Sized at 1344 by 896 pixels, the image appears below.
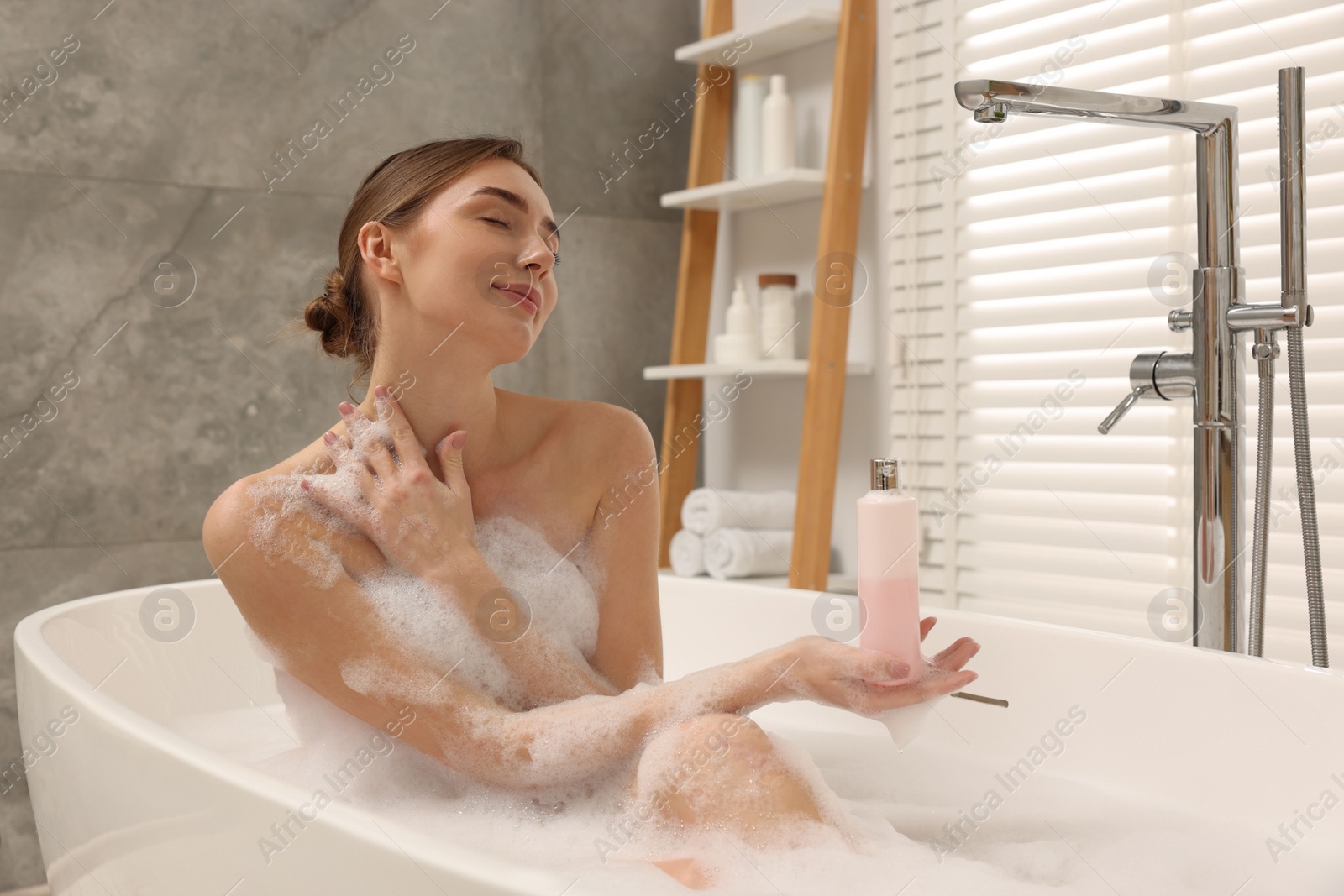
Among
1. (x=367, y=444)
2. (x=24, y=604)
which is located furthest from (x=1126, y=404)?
(x=24, y=604)

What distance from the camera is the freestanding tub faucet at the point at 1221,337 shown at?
124 centimetres

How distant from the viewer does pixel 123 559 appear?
2178mm

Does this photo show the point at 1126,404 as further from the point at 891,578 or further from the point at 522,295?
the point at 522,295

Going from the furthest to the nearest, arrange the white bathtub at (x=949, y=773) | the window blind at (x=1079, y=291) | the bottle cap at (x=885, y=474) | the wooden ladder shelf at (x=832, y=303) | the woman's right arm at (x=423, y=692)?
the wooden ladder shelf at (x=832, y=303), the window blind at (x=1079, y=291), the woman's right arm at (x=423, y=692), the bottle cap at (x=885, y=474), the white bathtub at (x=949, y=773)

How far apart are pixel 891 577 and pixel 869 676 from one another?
0.08 m

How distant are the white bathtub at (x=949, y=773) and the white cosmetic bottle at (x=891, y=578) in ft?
0.58

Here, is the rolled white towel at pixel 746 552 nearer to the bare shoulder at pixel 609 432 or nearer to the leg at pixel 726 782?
the bare shoulder at pixel 609 432

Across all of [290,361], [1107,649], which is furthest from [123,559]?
[1107,649]

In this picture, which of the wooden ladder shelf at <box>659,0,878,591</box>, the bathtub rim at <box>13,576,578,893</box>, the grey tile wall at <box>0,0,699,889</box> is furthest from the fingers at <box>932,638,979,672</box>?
the grey tile wall at <box>0,0,699,889</box>

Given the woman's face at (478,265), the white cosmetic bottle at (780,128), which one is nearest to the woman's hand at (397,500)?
the woman's face at (478,265)

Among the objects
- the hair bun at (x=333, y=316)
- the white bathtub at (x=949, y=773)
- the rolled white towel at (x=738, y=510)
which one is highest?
the hair bun at (x=333, y=316)

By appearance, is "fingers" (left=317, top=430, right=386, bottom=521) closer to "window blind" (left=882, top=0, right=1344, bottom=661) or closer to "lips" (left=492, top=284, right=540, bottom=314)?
"lips" (left=492, top=284, right=540, bottom=314)

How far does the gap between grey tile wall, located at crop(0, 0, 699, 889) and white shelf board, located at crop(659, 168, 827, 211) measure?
1.00 ft

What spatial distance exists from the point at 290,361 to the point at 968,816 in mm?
1588
